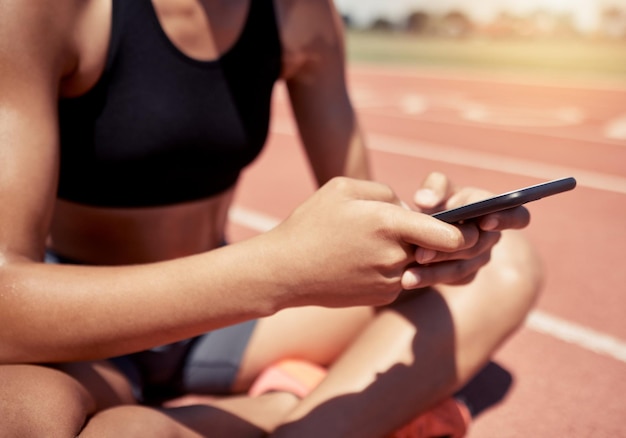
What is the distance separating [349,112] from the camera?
6.06 feet

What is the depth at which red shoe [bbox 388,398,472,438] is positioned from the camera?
5.11 feet

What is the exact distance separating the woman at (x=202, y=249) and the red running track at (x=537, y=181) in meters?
0.41

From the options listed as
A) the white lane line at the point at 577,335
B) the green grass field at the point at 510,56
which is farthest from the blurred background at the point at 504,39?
the white lane line at the point at 577,335

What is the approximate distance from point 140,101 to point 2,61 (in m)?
0.30

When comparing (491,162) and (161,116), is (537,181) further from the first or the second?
(161,116)

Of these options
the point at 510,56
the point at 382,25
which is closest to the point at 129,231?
the point at 510,56

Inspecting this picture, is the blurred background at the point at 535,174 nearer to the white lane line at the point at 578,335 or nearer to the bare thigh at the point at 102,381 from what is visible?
the white lane line at the point at 578,335

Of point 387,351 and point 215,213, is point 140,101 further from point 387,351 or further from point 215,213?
point 387,351

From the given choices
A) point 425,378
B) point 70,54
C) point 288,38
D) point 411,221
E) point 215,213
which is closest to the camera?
point 411,221

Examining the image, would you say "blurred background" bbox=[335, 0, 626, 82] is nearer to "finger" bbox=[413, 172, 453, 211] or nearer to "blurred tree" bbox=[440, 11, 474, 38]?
"blurred tree" bbox=[440, 11, 474, 38]

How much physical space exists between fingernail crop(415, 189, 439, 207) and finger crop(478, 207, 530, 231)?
0.15 metres

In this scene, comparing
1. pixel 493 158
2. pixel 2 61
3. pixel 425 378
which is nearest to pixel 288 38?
pixel 2 61

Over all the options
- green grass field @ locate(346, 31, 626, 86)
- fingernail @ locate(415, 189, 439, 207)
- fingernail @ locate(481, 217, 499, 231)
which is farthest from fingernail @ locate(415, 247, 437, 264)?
green grass field @ locate(346, 31, 626, 86)

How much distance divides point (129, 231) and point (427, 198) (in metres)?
0.69
